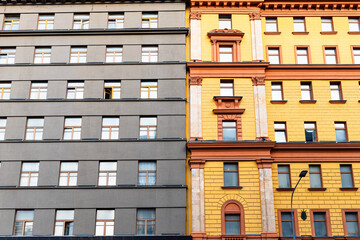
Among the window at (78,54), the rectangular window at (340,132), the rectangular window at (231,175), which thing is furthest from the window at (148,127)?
the rectangular window at (340,132)

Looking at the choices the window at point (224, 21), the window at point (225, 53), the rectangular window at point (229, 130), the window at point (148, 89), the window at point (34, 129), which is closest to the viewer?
the rectangular window at point (229, 130)

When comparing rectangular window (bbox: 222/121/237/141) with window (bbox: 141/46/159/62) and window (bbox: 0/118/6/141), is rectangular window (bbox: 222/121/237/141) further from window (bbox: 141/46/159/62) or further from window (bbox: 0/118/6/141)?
window (bbox: 0/118/6/141)

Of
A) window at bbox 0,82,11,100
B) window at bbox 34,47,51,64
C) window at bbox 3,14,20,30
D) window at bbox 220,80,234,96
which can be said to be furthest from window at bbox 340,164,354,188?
window at bbox 3,14,20,30

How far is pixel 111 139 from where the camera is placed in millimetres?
32656

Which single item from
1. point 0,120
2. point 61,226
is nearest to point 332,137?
point 61,226

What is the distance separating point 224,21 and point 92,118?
15.1 metres

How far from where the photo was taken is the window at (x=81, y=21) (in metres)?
36.8

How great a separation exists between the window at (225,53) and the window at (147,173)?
1135 cm

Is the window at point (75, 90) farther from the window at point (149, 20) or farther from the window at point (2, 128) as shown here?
the window at point (149, 20)

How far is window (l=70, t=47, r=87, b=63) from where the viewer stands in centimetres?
3562

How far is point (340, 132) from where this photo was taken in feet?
111

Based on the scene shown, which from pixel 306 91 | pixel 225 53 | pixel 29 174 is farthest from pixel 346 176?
pixel 29 174

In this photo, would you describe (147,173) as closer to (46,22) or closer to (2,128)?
(2,128)

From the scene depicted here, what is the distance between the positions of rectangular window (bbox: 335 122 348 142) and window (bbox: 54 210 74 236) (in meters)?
22.9
